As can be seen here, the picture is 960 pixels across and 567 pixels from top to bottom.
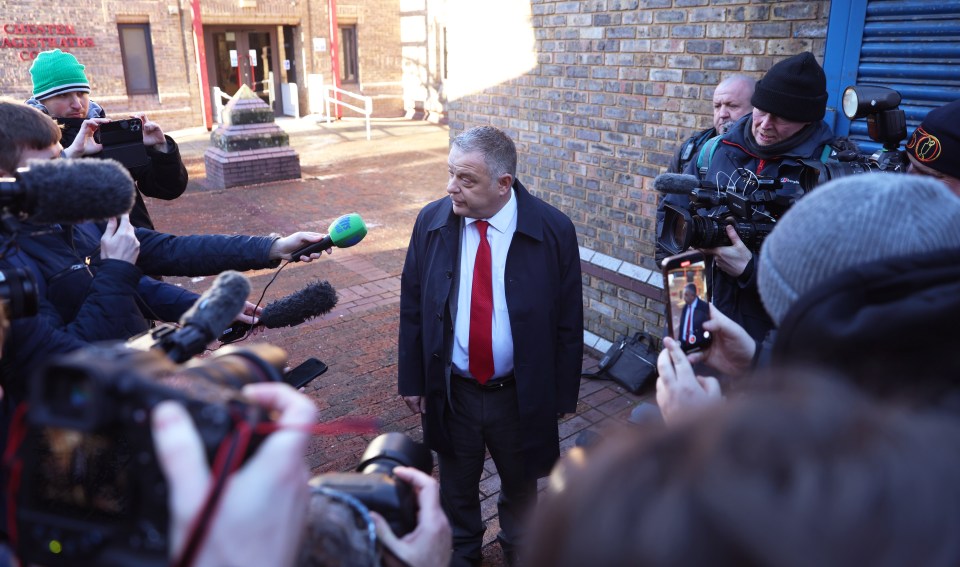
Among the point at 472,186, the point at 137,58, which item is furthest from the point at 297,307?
the point at 137,58

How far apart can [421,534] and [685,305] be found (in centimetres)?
92

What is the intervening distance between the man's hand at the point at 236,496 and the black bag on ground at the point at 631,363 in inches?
155

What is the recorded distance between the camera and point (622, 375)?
4.71 metres

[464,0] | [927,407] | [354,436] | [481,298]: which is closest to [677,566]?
[927,407]

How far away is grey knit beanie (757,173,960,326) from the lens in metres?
1.09

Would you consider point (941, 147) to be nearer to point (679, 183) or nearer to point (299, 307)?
point (679, 183)

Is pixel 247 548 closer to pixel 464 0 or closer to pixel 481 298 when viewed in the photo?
pixel 481 298

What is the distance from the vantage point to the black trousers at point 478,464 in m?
2.93

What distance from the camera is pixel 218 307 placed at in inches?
54.7

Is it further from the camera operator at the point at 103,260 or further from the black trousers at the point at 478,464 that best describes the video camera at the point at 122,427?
the black trousers at the point at 478,464

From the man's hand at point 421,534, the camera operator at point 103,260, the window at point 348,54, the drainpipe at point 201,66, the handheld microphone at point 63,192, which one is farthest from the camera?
the window at point 348,54

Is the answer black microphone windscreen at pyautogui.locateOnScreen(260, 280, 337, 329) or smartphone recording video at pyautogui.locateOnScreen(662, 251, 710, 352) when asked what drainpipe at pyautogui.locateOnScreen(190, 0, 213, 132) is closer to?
black microphone windscreen at pyautogui.locateOnScreen(260, 280, 337, 329)

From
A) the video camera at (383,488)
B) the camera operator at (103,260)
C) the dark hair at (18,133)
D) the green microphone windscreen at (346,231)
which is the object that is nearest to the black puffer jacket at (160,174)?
the camera operator at (103,260)

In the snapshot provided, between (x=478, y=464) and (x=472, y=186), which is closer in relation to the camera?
(x=472, y=186)
